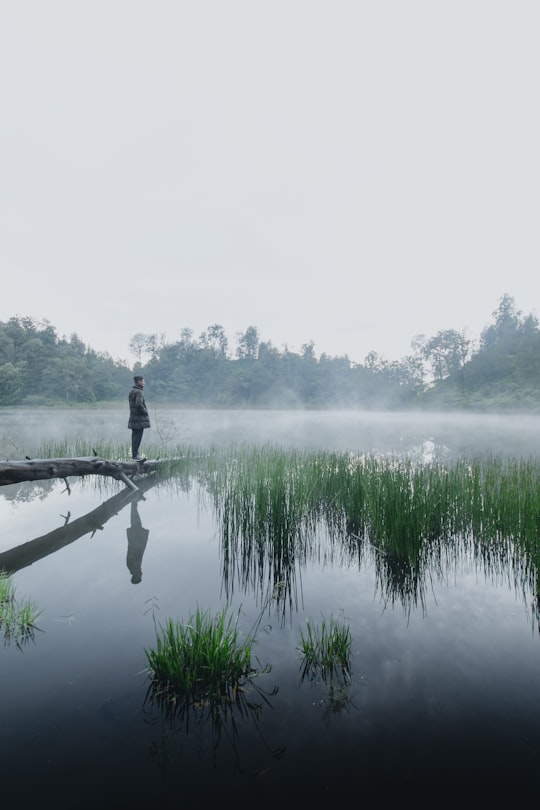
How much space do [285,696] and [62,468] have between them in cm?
536

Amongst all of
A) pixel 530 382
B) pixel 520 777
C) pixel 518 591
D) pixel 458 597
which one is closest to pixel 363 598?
pixel 458 597

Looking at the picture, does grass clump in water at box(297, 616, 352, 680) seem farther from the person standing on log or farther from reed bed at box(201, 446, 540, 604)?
the person standing on log

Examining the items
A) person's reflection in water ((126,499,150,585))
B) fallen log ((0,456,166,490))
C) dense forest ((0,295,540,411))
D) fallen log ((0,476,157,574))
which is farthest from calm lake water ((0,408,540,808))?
dense forest ((0,295,540,411))

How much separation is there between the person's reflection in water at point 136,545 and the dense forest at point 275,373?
151ft

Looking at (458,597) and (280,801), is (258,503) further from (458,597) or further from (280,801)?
(280,801)

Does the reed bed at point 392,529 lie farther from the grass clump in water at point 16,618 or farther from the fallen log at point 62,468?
the fallen log at point 62,468

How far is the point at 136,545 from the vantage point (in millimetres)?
4848

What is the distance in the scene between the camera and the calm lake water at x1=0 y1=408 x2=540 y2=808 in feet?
5.77

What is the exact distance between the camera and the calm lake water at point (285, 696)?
1759 millimetres

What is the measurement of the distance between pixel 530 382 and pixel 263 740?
62993 millimetres

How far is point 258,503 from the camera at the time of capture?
193 inches

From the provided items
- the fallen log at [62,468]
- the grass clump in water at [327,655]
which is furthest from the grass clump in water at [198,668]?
the fallen log at [62,468]

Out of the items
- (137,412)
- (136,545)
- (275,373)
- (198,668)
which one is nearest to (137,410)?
(137,412)

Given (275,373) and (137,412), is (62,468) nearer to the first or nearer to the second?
(137,412)
